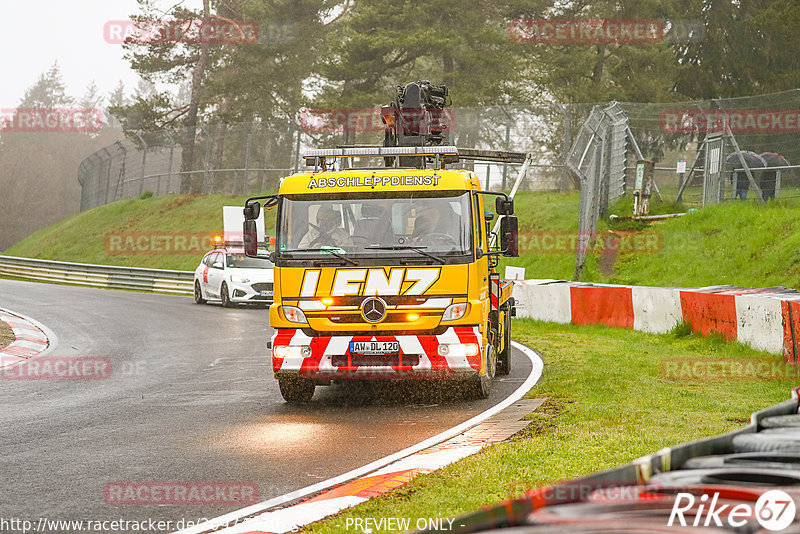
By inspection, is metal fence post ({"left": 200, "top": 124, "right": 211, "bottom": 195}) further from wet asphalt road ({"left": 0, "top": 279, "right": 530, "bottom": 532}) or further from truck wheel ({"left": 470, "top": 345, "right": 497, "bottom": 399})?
truck wheel ({"left": 470, "top": 345, "right": 497, "bottom": 399})

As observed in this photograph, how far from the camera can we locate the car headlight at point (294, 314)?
9.63 m

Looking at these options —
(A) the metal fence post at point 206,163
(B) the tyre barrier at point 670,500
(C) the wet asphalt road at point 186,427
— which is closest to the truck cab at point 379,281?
(C) the wet asphalt road at point 186,427

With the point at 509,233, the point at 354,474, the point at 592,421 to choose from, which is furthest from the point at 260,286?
the point at 354,474

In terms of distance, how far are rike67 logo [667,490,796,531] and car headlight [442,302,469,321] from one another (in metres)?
6.88

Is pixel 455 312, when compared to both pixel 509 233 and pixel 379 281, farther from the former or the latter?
pixel 509 233

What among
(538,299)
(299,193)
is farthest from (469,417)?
(538,299)

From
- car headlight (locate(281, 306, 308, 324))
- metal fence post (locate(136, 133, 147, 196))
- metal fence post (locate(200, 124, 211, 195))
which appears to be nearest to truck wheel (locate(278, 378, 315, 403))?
car headlight (locate(281, 306, 308, 324))

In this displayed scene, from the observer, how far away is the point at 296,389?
9.99 meters

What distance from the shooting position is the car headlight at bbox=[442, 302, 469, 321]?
9.53 metres

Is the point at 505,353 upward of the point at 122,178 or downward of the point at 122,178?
downward

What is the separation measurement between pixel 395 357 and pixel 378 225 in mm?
1383

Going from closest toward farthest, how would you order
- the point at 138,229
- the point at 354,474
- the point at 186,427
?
1. the point at 354,474
2. the point at 186,427
3. the point at 138,229

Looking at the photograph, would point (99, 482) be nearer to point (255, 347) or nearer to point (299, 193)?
point (299, 193)

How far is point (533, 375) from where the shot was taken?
12.0 m
